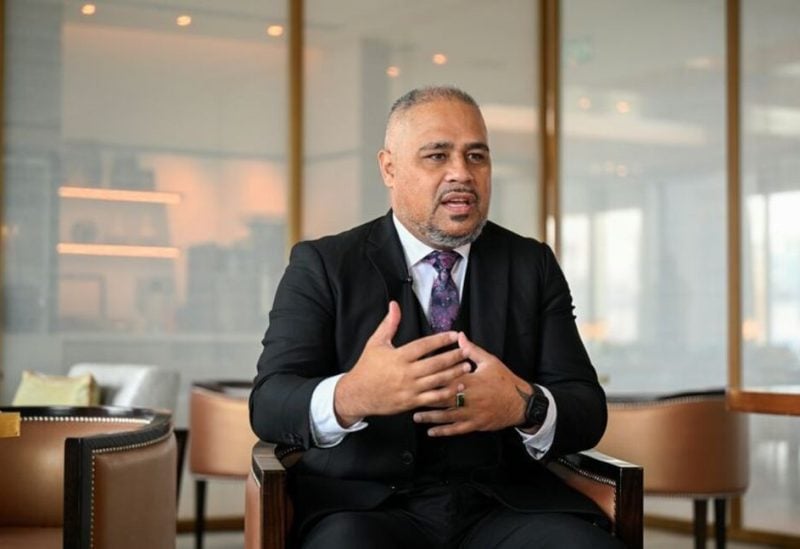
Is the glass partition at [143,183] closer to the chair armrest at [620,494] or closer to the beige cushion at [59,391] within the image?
the beige cushion at [59,391]

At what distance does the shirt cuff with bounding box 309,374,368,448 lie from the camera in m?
2.53

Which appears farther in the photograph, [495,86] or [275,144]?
[495,86]

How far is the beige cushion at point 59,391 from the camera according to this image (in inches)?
218

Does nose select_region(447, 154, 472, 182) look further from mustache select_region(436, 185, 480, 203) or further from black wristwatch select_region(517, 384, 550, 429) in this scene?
black wristwatch select_region(517, 384, 550, 429)

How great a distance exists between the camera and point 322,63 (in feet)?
22.5

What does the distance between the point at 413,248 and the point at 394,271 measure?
0.29 ft

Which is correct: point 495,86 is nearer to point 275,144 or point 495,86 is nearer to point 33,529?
point 275,144

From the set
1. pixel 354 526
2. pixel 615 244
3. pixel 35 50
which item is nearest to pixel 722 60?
pixel 615 244

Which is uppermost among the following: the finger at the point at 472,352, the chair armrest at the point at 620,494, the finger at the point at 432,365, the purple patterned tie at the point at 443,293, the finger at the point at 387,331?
the purple patterned tie at the point at 443,293

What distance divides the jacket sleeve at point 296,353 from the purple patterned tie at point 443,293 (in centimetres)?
23

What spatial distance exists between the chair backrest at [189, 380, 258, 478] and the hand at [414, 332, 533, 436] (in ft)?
10.4

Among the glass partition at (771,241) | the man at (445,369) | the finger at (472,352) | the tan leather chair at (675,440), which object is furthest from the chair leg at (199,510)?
the finger at (472,352)

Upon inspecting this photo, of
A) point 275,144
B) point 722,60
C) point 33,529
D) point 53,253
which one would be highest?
point 722,60

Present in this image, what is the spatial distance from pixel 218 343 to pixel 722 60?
3.04 m
